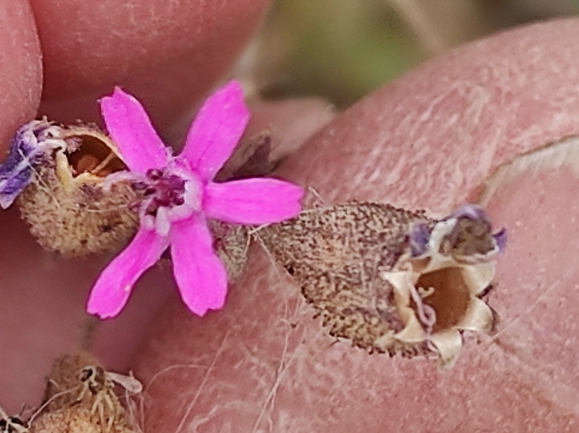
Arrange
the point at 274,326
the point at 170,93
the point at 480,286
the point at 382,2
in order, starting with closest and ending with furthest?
1. the point at 480,286
2. the point at 274,326
3. the point at 170,93
4. the point at 382,2

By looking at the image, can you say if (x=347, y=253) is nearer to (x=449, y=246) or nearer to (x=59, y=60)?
(x=449, y=246)

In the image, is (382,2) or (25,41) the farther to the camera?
(382,2)

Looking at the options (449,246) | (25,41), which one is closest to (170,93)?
(25,41)

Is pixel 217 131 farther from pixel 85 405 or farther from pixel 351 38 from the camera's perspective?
pixel 351 38

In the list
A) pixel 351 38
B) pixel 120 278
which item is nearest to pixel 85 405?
pixel 120 278

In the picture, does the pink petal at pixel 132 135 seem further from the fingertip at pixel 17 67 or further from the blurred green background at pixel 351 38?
the blurred green background at pixel 351 38

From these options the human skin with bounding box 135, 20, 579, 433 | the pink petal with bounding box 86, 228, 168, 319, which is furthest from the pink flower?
the human skin with bounding box 135, 20, 579, 433

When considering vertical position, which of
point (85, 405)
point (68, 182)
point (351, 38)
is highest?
point (68, 182)
